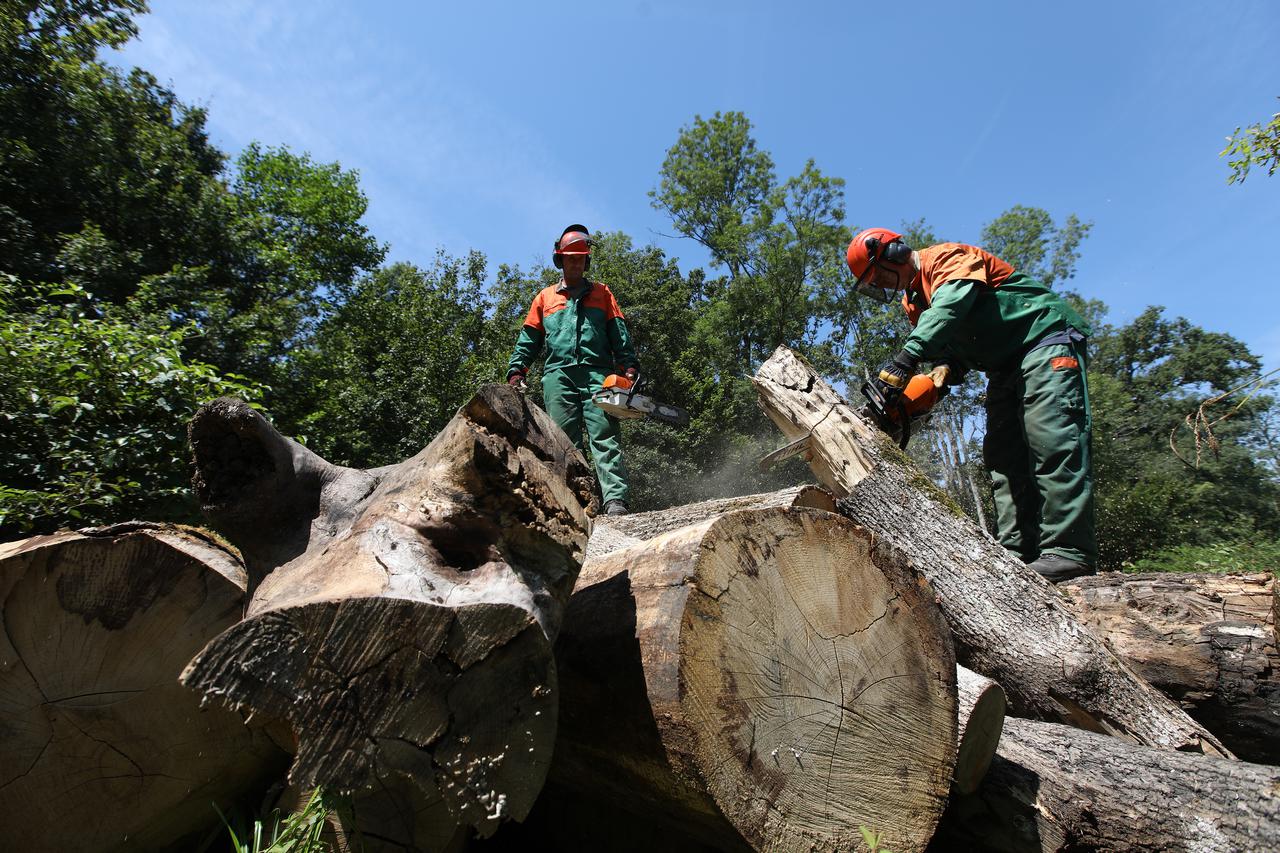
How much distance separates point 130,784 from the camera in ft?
5.21

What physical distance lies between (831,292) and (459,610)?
26263mm

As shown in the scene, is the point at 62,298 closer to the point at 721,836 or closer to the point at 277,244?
the point at 277,244

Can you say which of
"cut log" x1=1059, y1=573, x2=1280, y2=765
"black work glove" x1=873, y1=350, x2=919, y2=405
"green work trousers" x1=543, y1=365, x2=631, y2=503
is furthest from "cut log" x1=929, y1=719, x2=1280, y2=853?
"green work trousers" x1=543, y1=365, x2=631, y2=503

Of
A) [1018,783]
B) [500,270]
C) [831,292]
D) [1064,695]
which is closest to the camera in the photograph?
[1018,783]

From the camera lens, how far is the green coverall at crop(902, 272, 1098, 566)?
3127mm

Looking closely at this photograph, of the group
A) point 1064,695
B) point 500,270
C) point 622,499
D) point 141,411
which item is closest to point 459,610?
point 1064,695

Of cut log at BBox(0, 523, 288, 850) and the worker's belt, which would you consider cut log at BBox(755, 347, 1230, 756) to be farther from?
cut log at BBox(0, 523, 288, 850)

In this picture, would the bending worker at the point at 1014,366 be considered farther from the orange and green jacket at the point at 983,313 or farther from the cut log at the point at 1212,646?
the cut log at the point at 1212,646

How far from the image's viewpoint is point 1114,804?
168cm

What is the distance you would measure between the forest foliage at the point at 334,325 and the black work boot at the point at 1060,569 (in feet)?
5.91

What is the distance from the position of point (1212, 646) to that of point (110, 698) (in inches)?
132

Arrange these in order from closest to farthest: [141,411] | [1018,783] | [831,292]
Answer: [1018,783], [141,411], [831,292]

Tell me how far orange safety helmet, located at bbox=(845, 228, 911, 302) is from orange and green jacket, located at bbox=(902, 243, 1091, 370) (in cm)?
28

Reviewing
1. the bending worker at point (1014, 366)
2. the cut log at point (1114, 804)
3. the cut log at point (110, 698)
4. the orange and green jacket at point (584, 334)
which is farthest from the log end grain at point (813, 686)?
the orange and green jacket at point (584, 334)
